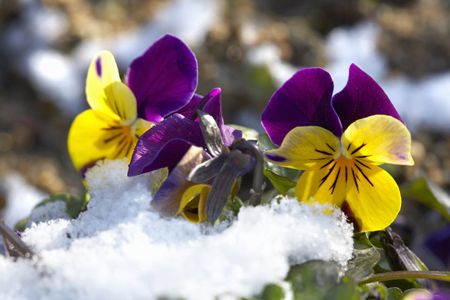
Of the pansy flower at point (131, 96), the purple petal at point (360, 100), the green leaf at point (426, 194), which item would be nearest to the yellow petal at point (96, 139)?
the pansy flower at point (131, 96)

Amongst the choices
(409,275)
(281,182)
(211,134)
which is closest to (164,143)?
(211,134)

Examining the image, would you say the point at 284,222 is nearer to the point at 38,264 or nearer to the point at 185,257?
the point at 185,257

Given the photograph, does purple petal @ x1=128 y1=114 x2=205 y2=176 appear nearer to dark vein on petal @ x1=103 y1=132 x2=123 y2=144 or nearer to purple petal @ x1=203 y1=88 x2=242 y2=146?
purple petal @ x1=203 y1=88 x2=242 y2=146

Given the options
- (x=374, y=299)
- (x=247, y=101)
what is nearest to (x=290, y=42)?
(x=247, y=101)

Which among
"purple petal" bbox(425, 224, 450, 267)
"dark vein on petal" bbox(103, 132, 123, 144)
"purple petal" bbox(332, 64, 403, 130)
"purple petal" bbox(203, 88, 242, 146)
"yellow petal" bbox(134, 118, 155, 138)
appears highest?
"purple petal" bbox(332, 64, 403, 130)

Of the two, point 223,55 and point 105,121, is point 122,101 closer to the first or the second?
point 105,121

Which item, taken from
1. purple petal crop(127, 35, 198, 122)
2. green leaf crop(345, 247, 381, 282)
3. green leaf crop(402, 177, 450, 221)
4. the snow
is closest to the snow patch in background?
the snow

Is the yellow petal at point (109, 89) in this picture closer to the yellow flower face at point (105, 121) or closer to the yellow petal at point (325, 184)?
the yellow flower face at point (105, 121)
